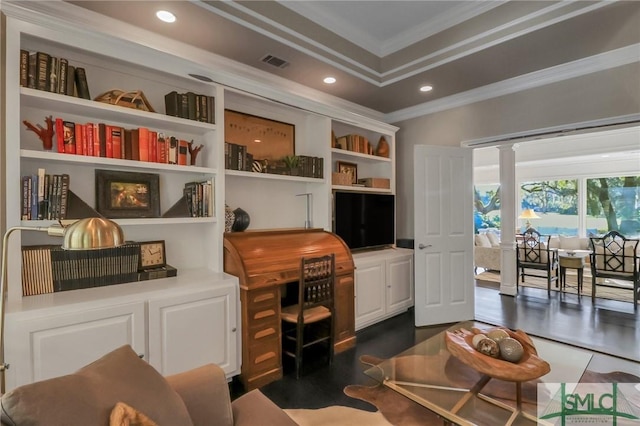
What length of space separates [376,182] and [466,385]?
2740 mm

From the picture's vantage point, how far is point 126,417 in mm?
894

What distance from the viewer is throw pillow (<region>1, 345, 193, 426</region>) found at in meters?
0.82

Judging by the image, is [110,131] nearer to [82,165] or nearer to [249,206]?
[82,165]

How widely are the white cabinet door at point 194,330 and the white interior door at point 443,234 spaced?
2.29 meters

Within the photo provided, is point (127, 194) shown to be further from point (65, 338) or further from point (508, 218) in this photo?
point (508, 218)

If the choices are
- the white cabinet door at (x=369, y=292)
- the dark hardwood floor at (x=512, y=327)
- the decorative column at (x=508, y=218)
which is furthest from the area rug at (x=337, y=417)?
the decorative column at (x=508, y=218)

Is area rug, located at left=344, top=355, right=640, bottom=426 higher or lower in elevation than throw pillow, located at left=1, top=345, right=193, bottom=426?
lower

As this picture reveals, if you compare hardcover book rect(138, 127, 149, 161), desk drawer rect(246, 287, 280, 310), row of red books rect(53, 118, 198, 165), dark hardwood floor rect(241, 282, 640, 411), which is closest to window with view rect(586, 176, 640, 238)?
dark hardwood floor rect(241, 282, 640, 411)

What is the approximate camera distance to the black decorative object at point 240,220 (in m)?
2.93

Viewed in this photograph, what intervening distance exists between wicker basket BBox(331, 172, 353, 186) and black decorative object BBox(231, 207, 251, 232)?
115cm

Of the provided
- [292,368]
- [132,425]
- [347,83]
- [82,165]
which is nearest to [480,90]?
[347,83]

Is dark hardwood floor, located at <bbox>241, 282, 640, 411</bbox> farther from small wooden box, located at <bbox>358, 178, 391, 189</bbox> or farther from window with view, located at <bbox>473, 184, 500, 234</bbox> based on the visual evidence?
window with view, located at <bbox>473, 184, 500, 234</bbox>

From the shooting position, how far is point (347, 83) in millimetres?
3652

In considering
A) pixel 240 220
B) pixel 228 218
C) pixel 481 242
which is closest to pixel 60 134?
pixel 228 218
